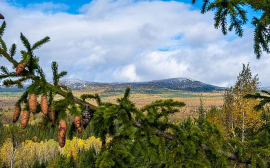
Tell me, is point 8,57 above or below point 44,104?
above

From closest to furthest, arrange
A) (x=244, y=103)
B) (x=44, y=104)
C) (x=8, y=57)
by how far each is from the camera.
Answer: (x=44, y=104)
(x=8, y=57)
(x=244, y=103)

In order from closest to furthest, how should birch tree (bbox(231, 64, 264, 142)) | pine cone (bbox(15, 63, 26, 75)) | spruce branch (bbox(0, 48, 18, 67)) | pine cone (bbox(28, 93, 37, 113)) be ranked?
pine cone (bbox(28, 93, 37, 113)), pine cone (bbox(15, 63, 26, 75)), spruce branch (bbox(0, 48, 18, 67)), birch tree (bbox(231, 64, 264, 142))

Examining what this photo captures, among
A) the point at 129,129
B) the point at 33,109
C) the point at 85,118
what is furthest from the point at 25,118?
the point at 129,129

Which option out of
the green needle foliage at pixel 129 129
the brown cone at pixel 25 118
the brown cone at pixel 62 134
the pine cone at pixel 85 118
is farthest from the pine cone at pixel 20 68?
the pine cone at pixel 85 118

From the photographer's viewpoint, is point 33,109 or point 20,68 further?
point 20,68

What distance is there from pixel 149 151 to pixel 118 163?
46 centimetres

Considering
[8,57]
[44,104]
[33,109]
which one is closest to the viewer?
[33,109]

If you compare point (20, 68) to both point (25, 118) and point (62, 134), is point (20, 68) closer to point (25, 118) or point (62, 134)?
point (25, 118)

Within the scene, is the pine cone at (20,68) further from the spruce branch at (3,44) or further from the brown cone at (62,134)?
the brown cone at (62,134)

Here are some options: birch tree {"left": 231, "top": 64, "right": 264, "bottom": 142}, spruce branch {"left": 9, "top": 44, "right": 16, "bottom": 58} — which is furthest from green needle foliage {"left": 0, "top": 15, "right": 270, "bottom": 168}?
birch tree {"left": 231, "top": 64, "right": 264, "bottom": 142}

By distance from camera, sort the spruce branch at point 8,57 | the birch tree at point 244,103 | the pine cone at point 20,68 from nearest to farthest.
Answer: the pine cone at point 20,68 → the spruce branch at point 8,57 → the birch tree at point 244,103

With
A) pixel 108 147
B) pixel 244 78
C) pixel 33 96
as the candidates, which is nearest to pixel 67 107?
pixel 33 96

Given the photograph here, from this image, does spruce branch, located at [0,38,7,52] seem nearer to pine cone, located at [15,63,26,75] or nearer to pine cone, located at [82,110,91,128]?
pine cone, located at [15,63,26,75]

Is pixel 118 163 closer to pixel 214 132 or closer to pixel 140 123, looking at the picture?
pixel 140 123
